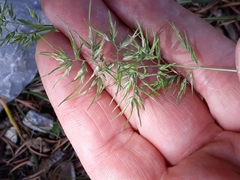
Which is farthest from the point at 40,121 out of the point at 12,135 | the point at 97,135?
the point at 97,135

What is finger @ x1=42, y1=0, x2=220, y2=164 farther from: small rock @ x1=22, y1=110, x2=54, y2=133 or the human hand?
small rock @ x1=22, y1=110, x2=54, y2=133

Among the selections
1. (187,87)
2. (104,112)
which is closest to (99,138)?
(104,112)

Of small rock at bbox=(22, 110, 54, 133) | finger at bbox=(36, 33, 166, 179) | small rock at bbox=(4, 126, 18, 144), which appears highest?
finger at bbox=(36, 33, 166, 179)

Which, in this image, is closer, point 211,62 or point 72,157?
point 211,62

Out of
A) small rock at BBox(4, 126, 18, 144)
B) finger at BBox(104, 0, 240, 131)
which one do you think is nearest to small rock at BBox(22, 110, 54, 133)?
small rock at BBox(4, 126, 18, 144)

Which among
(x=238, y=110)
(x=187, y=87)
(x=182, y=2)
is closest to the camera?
(x=238, y=110)

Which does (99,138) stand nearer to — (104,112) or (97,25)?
(104,112)

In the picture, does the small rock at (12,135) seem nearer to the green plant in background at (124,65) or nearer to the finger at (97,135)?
the finger at (97,135)

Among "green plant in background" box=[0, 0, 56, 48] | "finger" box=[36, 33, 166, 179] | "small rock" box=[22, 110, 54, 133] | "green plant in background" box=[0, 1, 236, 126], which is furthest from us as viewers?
"small rock" box=[22, 110, 54, 133]

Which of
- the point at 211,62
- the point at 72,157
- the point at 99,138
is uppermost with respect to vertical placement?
the point at 211,62
